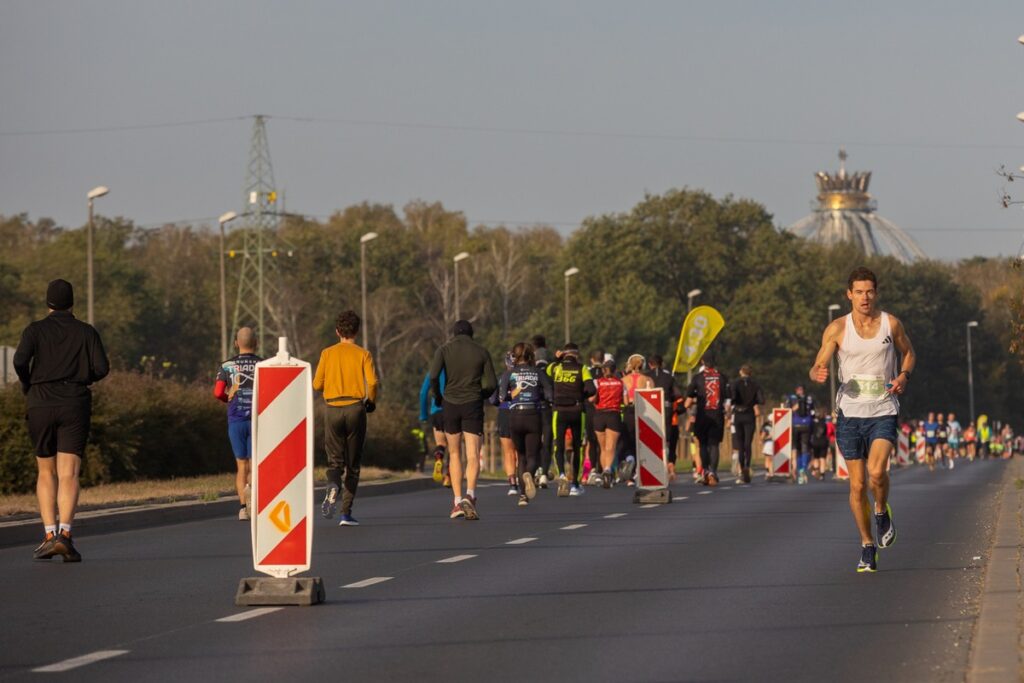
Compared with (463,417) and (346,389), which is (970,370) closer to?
(463,417)

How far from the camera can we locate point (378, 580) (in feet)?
43.5

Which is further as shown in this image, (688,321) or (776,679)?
(688,321)

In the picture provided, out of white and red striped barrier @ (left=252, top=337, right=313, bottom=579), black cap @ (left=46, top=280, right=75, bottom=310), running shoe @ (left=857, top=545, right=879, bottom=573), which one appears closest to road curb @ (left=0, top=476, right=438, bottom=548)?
black cap @ (left=46, top=280, right=75, bottom=310)

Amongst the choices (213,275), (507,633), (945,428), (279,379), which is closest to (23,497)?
(279,379)

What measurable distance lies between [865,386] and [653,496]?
999 centimetres

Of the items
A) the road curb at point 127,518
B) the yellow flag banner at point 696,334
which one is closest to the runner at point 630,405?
the road curb at point 127,518

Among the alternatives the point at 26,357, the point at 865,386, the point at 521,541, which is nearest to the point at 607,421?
the point at 521,541

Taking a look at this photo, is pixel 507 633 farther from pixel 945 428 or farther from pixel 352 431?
pixel 945 428

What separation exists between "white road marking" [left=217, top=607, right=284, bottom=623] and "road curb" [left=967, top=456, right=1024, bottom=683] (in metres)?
3.71

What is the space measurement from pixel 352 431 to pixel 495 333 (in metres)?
82.2

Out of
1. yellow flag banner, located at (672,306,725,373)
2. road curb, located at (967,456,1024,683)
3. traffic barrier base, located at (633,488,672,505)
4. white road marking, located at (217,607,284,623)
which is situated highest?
yellow flag banner, located at (672,306,725,373)

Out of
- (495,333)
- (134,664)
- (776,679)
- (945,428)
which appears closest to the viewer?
(776,679)

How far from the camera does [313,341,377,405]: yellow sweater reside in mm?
18719

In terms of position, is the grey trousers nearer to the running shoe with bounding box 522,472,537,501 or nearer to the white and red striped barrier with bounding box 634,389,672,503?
the running shoe with bounding box 522,472,537,501
